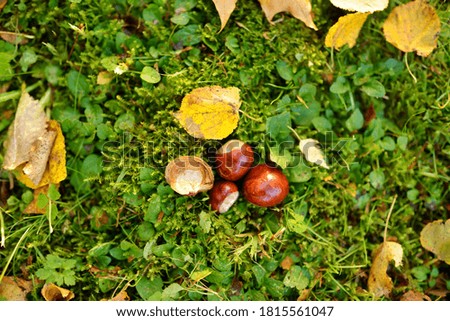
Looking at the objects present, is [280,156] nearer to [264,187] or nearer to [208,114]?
[264,187]

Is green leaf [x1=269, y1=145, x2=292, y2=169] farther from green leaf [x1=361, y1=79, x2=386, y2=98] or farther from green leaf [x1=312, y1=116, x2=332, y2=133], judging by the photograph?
green leaf [x1=361, y1=79, x2=386, y2=98]

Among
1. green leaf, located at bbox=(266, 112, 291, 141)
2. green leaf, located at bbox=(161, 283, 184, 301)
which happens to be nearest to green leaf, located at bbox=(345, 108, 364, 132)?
green leaf, located at bbox=(266, 112, 291, 141)

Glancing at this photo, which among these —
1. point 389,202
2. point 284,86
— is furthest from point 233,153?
point 389,202

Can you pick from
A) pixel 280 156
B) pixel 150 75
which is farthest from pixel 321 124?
pixel 150 75

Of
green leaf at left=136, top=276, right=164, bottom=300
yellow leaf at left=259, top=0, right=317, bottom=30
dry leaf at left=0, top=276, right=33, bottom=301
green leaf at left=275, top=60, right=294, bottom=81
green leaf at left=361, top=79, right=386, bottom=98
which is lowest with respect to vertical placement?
dry leaf at left=0, top=276, right=33, bottom=301

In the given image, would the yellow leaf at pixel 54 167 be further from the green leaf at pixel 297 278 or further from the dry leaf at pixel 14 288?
the green leaf at pixel 297 278
